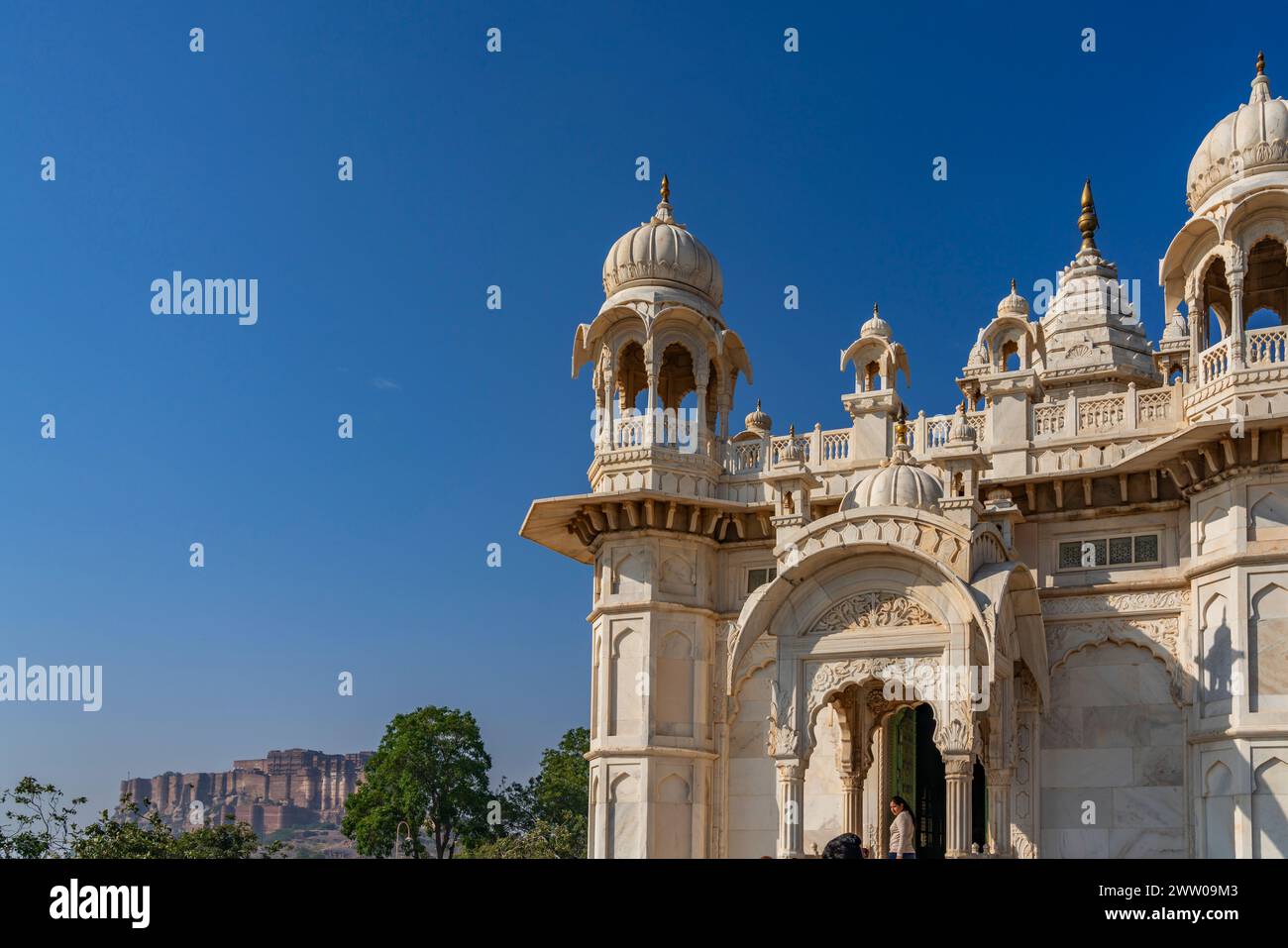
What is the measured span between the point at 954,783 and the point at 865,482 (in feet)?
15.8

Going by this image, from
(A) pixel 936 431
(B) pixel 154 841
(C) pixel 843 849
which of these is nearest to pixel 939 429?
(A) pixel 936 431

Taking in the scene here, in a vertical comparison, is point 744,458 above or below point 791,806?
above

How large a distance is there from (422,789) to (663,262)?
31.9 meters

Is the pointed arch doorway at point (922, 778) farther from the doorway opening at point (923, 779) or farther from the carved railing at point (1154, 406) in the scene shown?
the carved railing at point (1154, 406)

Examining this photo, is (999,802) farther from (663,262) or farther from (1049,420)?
(663,262)

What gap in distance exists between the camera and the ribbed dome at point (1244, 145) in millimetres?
21031

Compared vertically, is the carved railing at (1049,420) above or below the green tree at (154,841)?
above

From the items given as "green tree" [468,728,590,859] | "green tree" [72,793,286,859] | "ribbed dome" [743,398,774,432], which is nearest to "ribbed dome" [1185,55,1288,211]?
"ribbed dome" [743,398,774,432]

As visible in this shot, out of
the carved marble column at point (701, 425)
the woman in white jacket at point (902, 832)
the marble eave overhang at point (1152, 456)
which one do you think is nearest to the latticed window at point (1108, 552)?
the marble eave overhang at point (1152, 456)

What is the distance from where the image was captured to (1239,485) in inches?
795

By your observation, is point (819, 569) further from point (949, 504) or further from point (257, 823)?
point (257, 823)

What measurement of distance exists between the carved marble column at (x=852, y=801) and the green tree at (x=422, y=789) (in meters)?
31.3

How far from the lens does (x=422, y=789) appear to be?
5228 cm
